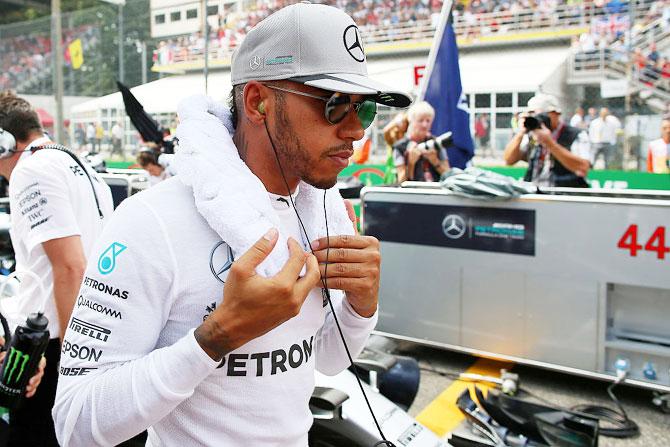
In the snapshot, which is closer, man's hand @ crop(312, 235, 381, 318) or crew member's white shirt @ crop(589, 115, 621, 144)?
man's hand @ crop(312, 235, 381, 318)

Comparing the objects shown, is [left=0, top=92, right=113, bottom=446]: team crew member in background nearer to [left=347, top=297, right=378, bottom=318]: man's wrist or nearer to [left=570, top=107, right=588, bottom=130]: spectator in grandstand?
[left=347, top=297, right=378, bottom=318]: man's wrist

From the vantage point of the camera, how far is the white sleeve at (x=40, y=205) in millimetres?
2475

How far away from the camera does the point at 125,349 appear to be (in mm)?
1190

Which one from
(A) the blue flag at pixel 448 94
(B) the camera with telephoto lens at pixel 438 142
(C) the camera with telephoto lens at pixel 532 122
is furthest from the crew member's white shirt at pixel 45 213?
(A) the blue flag at pixel 448 94

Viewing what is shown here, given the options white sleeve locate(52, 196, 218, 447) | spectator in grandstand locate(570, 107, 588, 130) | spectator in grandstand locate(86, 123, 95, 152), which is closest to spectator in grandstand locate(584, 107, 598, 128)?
spectator in grandstand locate(570, 107, 588, 130)

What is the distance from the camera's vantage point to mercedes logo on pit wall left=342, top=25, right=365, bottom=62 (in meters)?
1.36

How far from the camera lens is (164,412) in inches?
46.4

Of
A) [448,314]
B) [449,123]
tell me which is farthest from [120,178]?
[448,314]

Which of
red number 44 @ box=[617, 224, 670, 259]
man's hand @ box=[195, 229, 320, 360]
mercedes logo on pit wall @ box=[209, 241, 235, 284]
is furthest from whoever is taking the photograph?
red number 44 @ box=[617, 224, 670, 259]

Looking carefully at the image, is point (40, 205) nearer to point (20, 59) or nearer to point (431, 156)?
point (431, 156)

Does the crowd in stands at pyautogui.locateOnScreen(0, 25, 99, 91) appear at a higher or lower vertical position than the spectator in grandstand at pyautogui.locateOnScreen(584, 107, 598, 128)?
higher

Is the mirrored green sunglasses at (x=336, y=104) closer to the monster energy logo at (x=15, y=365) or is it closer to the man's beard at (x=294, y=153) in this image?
the man's beard at (x=294, y=153)

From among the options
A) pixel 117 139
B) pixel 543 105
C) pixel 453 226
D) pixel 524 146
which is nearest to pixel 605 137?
pixel 524 146

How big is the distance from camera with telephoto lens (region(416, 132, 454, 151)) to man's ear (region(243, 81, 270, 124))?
4474 mm
